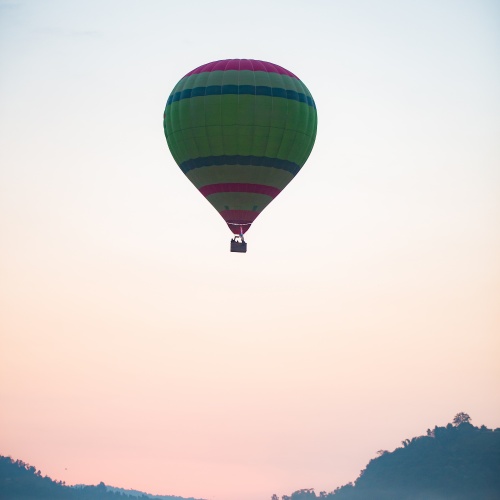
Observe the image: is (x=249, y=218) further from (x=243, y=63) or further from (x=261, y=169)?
(x=243, y=63)

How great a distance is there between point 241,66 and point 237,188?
298 inches

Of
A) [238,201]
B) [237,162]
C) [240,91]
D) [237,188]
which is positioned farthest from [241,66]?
[238,201]

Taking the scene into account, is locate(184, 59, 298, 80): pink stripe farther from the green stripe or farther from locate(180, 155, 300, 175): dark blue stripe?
the green stripe

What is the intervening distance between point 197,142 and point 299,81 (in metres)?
7.91

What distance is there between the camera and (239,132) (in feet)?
264

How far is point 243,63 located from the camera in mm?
82188

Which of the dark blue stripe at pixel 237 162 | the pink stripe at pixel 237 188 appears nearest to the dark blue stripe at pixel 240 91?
the dark blue stripe at pixel 237 162

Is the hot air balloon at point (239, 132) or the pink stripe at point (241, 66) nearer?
the hot air balloon at point (239, 132)

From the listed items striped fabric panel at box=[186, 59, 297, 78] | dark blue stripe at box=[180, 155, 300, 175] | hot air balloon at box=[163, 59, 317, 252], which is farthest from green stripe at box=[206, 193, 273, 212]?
striped fabric panel at box=[186, 59, 297, 78]

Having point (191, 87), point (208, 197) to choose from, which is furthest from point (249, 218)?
point (191, 87)

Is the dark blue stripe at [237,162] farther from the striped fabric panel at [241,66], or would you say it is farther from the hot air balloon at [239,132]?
the striped fabric panel at [241,66]

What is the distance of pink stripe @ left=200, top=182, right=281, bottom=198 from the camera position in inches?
3209

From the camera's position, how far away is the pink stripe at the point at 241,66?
81875mm

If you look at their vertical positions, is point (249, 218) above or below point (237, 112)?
below
